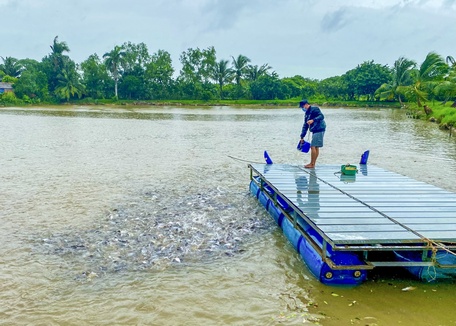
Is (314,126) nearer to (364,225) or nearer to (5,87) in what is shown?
(364,225)

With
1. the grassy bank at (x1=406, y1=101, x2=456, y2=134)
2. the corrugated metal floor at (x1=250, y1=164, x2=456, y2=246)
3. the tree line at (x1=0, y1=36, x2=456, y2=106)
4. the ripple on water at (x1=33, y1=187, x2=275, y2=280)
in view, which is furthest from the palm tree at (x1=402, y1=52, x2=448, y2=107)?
the ripple on water at (x1=33, y1=187, x2=275, y2=280)

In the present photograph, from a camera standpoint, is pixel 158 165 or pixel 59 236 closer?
pixel 59 236

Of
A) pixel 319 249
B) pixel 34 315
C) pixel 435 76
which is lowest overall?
pixel 34 315

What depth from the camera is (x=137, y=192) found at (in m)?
9.65

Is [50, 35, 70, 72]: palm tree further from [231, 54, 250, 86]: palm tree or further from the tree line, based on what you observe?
[231, 54, 250, 86]: palm tree

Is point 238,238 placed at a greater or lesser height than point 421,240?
lesser

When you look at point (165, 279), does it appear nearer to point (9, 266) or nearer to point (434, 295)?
point (9, 266)

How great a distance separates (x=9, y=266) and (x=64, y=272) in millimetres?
891

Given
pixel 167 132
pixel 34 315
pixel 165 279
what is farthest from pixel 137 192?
pixel 167 132

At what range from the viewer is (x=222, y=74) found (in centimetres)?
7025

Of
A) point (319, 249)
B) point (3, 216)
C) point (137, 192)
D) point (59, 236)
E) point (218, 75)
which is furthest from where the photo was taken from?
point (218, 75)

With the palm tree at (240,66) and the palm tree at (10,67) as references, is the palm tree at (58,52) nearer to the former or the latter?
the palm tree at (10,67)

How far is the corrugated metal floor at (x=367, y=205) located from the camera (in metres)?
5.01

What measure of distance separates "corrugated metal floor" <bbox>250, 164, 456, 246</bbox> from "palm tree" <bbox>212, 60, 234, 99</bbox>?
62.8 metres
